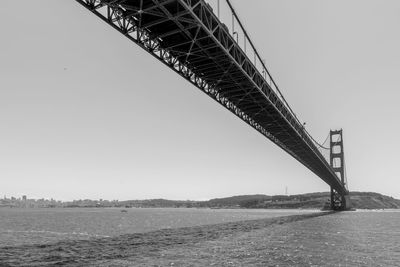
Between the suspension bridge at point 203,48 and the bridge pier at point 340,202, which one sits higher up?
the suspension bridge at point 203,48

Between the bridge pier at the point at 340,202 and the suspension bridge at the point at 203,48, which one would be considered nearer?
the suspension bridge at the point at 203,48

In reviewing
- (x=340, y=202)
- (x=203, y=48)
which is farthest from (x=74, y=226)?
(x=340, y=202)

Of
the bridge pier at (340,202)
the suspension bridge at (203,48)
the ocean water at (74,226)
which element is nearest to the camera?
the suspension bridge at (203,48)

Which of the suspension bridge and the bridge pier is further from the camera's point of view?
the bridge pier

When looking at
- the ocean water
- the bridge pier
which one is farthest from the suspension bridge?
the bridge pier

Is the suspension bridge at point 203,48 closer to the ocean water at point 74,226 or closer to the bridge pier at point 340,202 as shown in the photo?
the ocean water at point 74,226

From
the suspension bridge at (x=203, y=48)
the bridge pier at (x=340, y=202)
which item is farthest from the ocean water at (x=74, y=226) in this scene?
the bridge pier at (x=340, y=202)

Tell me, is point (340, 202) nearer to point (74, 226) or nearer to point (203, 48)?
point (74, 226)

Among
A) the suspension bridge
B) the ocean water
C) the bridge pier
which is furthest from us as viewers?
the bridge pier

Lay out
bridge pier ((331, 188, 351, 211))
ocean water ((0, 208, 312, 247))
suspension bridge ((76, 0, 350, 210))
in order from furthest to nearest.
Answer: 1. bridge pier ((331, 188, 351, 211))
2. ocean water ((0, 208, 312, 247))
3. suspension bridge ((76, 0, 350, 210))

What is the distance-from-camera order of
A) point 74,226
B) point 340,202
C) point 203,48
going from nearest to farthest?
point 203,48
point 74,226
point 340,202

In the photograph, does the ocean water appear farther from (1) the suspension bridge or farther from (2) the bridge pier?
(2) the bridge pier

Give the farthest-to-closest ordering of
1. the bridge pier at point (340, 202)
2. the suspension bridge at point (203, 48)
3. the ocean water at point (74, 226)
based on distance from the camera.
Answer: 1. the bridge pier at point (340, 202)
2. the ocean water at point (74, 226)
3. the suspension bridge at point (203, 48)

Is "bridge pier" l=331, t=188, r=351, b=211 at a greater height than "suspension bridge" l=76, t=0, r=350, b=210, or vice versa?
"suspension bridge" l=76, t=0, r=350, b=210
